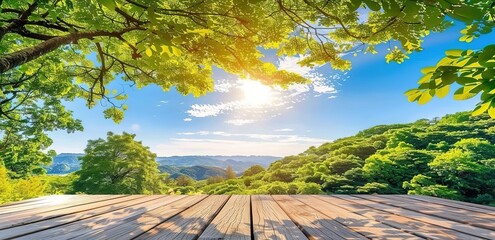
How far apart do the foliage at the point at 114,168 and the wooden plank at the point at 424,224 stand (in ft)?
74.8

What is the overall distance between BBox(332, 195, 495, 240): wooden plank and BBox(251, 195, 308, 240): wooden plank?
728 mm

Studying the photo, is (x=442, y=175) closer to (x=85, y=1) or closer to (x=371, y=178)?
(x=371, y=178)

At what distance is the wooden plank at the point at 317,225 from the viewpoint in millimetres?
1626

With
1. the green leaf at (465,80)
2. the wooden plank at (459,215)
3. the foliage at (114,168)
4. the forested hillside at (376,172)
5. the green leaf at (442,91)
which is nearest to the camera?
the green leaf at (465,80)

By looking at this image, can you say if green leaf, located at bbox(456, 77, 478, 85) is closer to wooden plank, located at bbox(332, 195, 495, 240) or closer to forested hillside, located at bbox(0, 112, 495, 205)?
wooden plank, located at bbox(332, 195, 495, 240)

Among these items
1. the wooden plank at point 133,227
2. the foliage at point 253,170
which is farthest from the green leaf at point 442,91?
the foliage at point 253,170

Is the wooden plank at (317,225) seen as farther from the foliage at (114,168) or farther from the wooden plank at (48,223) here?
the foliage at (114,168)

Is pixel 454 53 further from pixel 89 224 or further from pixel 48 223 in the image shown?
pixel 48 223

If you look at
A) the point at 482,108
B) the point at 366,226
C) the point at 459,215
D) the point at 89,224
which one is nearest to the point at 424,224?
the point at 366,226

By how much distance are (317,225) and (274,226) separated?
300 mm

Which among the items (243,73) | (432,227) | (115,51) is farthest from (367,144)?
(432,227)

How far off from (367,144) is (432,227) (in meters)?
26.0

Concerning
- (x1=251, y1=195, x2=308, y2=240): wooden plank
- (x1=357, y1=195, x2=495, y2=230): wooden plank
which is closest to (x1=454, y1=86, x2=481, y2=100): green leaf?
(x1=251, y1=195, x2=308, y2=240): wooden plank

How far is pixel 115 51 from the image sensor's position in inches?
327
